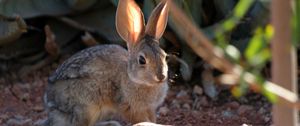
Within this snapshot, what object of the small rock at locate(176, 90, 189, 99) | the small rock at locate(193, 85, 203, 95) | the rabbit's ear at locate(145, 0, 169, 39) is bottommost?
the small rock at locate(176, 90, 189, 99)

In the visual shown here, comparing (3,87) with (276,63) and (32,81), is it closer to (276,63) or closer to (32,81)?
(32,81)

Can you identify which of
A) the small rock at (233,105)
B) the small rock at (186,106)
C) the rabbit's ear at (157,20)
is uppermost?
the rabbit's ear at (157,20)

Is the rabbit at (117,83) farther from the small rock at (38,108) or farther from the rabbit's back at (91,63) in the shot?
the small rock at (38,108)

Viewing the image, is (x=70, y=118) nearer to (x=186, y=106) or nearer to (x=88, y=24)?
(x=186, y=106)

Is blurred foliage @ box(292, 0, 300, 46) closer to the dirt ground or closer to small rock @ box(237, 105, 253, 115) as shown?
the dirt ground

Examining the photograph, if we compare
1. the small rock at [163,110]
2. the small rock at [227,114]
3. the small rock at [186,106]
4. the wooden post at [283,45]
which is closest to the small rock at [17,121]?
the small rock at [163,110]

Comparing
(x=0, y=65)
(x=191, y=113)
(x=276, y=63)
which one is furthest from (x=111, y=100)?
(x=276, y=63)

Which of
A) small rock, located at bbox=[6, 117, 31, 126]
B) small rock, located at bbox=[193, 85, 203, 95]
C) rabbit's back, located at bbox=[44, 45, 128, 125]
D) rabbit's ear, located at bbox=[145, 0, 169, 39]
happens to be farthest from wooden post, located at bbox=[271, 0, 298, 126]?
small rock, located at bbox=[193, 85, 203, 95]
